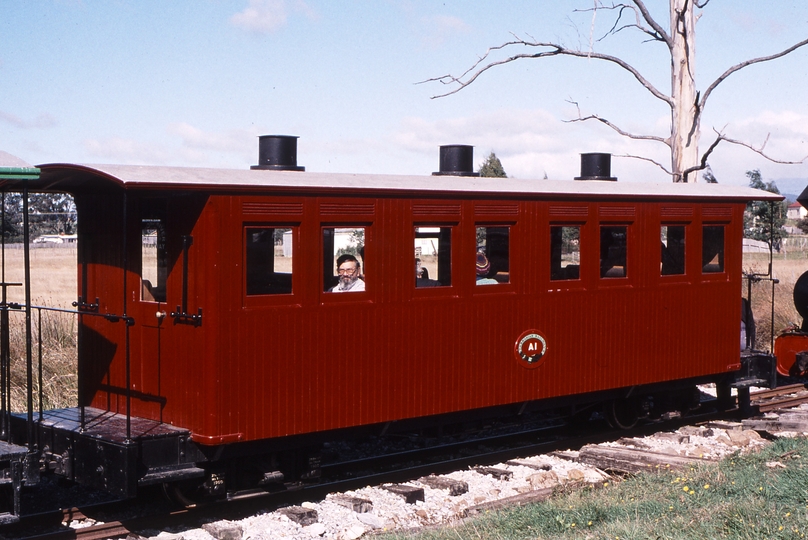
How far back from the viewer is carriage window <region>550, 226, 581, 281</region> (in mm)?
9188

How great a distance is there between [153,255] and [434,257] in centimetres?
245

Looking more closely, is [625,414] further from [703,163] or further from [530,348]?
[703,163]

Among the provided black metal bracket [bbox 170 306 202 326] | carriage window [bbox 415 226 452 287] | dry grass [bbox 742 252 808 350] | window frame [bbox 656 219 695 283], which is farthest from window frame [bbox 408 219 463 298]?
dry grass [bbox 742 252 808 350]

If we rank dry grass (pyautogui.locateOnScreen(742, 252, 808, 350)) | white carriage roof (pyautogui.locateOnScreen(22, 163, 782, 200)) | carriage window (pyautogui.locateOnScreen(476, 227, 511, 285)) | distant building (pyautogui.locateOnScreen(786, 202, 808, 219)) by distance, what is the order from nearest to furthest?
white carriage roof (pyautogui.locateOnScreen(22, 163, 782, 200)), carriage window (pyautogui.locateOnScreen(476, 227, 511, 285)), dry grass (pyautogui.locateOnScreen(742, 252, 808, 350)), distant building (pyautogui.locateOnScreen(786, 202, 808, 219))

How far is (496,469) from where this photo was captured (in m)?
8.70

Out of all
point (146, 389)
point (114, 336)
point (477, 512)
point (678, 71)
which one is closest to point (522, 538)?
point (477, 512)

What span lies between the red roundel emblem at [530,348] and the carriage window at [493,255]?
0.60m

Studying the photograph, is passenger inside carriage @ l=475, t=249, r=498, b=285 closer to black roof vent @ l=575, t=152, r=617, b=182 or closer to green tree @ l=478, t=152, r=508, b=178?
black roof vent @ l=575, t=152, r=617, b=182

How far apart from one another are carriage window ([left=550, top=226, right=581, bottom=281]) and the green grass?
223 cm

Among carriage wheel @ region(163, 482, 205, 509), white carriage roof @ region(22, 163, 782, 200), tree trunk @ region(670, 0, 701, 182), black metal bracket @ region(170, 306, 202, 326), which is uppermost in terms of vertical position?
tree trunk @ region(670, 0, 701, 182)

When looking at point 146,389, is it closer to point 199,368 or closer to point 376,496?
point 199,368

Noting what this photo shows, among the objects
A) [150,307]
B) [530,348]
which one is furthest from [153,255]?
[530,348]

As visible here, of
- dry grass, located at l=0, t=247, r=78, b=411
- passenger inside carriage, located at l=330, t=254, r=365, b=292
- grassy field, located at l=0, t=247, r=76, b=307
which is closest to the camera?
passenger inside carriage, located at l=330, t=254, r=365, b=292

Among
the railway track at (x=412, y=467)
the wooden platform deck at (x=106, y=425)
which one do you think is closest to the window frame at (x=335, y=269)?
the wooden platform deck at (x=106, y=425)
